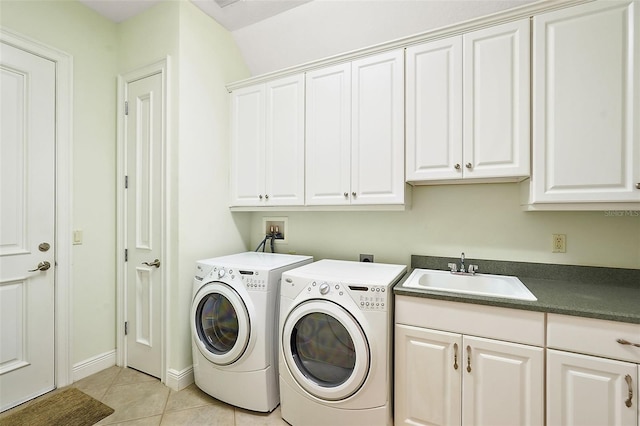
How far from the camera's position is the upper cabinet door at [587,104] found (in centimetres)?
143

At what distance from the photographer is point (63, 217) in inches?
82.8

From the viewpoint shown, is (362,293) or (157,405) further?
(157,405)

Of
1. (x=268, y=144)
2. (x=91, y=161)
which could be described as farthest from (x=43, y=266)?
(x=268, y=144)

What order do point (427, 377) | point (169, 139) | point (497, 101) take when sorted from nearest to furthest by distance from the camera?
point (427, 377), point (497, 101), point (169, 139)

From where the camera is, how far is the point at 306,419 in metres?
1.69

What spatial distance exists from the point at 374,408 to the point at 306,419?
414 mm

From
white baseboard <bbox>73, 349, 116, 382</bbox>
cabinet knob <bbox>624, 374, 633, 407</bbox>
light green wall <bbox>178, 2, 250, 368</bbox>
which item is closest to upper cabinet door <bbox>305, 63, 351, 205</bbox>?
light green wall <bbox>178, 2, 250, 368</bbox>

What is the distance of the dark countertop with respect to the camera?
4.21 feet

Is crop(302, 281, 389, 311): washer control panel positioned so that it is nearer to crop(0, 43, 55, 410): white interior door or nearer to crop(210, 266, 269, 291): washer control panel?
crop(210, 266, 269, 291): washer control panel

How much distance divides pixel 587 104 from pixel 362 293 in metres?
1.47

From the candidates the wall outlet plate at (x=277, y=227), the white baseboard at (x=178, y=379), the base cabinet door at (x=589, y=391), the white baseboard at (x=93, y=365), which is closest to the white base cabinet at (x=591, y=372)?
the base cabinet door at (x=589, y=391)

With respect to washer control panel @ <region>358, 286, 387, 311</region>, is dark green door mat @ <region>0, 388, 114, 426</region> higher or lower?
lower

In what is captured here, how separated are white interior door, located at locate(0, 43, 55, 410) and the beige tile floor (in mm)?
262

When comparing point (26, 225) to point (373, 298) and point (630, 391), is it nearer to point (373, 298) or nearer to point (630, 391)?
point (373, 298)
